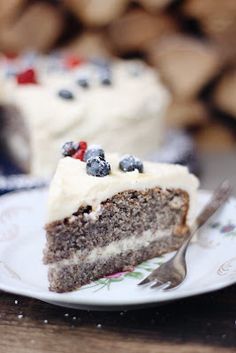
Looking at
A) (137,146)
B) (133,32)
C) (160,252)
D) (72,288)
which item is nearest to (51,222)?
(72,288)

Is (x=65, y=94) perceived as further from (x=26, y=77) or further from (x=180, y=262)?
(x=180, y=262)

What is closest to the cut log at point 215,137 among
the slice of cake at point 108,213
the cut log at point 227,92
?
the cut log at point 227,92

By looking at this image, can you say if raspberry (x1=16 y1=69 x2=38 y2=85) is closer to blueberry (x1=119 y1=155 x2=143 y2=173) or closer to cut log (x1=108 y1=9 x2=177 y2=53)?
cut log (x1=108 y1=9 x2=177 y2=53)

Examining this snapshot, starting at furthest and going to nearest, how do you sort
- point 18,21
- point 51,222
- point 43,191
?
point 18,21 < point 43,191 < point 51,222

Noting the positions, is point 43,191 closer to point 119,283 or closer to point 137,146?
point 119,283

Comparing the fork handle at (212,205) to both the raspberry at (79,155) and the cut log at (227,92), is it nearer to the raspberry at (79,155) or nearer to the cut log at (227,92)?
the raspberry at (79,155)

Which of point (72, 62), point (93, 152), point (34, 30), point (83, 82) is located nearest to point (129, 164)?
point (93, 152)
